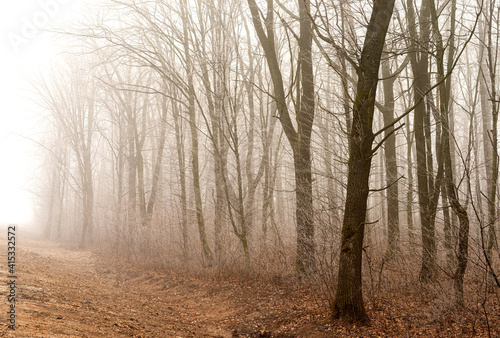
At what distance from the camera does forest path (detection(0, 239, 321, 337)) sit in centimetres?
411

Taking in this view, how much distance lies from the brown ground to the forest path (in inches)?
0.6

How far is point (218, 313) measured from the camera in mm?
6633

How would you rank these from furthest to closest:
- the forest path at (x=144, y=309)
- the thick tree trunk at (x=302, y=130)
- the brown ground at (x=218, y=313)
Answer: the thick tree trunk at (x=302, y=130) < the brown ground at (x=218, y=313) < the forest path at (x=144, y=309)

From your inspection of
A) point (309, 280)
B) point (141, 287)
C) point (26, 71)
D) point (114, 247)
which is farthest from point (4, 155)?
point (309, 280)

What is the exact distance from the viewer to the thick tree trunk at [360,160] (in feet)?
15.4

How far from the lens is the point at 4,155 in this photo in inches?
1628

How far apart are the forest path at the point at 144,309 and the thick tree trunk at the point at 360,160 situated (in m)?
1.29

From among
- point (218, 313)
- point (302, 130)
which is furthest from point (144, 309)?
point (302, 130)

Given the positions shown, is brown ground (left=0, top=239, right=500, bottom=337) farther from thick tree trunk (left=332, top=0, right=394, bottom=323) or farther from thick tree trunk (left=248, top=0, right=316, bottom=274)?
thick tree trunk (left=248, top=0, right=316, bottom=274)

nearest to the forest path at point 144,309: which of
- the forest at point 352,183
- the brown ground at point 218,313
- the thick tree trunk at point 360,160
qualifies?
the brown ground at point 218,313

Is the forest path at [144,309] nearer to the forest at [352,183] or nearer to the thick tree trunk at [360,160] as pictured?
the forest at [352,183]

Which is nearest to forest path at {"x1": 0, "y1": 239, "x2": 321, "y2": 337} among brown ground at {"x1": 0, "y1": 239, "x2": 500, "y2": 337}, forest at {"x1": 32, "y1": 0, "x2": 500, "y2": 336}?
brown ground at {"x1": 0, "y1": 239, "x2": 500, "y2": 337}

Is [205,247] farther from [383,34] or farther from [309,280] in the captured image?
[383,34]

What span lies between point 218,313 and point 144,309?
4.59 feet
